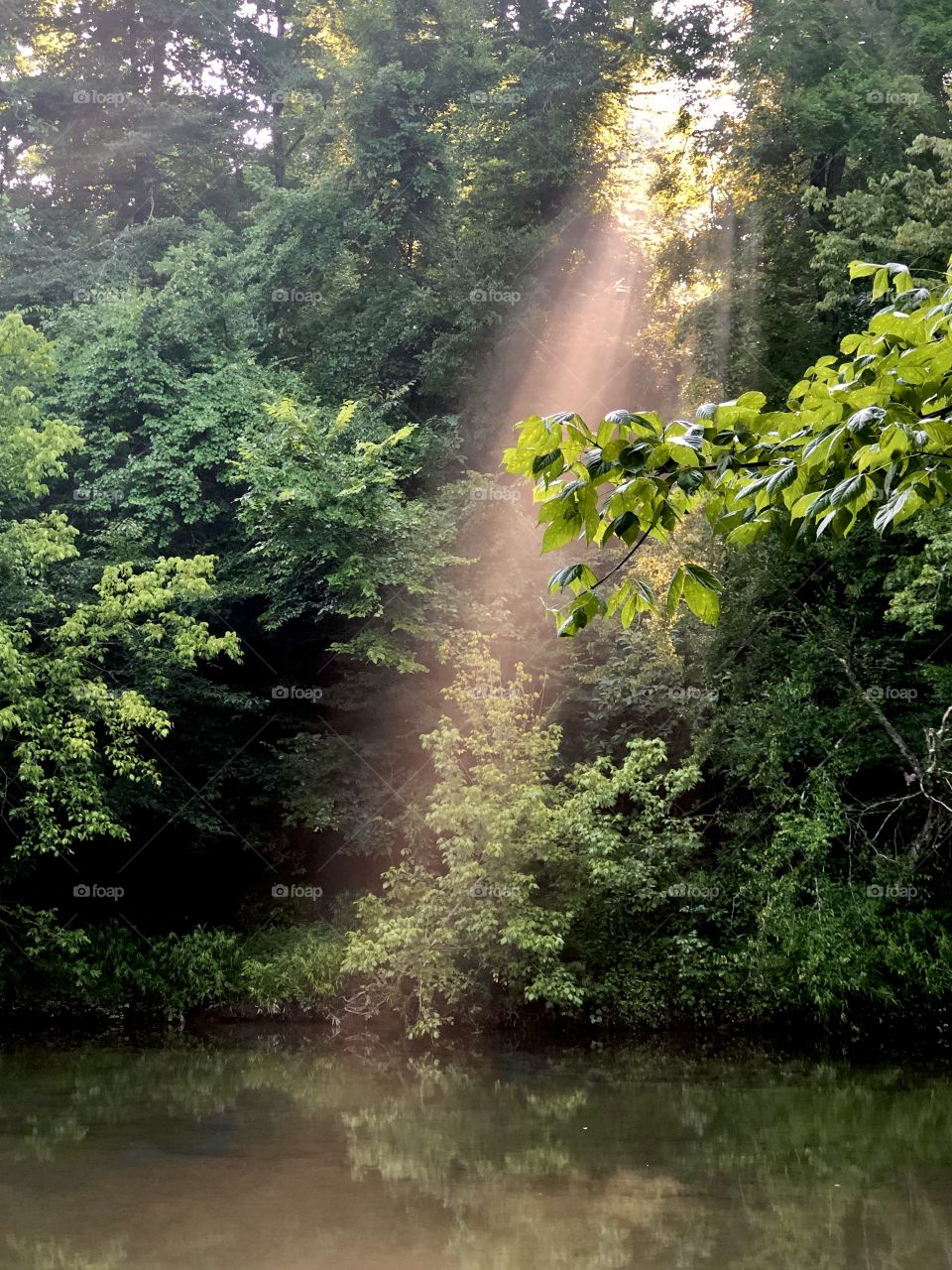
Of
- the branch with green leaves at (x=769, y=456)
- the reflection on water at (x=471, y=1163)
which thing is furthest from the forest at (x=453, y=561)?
the branch with green leaves at (x=769, y=456)

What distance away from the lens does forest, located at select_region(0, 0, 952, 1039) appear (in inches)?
484

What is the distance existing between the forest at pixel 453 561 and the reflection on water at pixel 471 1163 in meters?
1.42

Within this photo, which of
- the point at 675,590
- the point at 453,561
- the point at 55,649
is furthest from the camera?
the point at 453,561

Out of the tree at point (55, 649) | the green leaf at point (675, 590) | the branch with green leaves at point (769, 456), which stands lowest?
the tree at point (55, 649)

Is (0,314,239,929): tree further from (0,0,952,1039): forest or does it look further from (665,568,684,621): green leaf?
(665,568,684,621): green leaf

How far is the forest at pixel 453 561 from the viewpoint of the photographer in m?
12.3

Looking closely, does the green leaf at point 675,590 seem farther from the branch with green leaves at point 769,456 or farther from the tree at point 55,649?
the tree at point 55,649

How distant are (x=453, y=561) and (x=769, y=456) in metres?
12.9

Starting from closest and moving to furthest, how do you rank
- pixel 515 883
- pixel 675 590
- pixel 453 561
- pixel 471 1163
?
pixel 675 590 → pixel 471 1163 → pixel 515 883 → pixel 453 561

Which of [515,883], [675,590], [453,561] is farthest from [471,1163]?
[453,561]

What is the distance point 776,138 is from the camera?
15.6 m

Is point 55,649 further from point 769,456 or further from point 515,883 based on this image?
point 769,456

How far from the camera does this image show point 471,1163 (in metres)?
8.41

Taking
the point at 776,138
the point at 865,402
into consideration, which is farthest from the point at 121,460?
the point at 865,402
